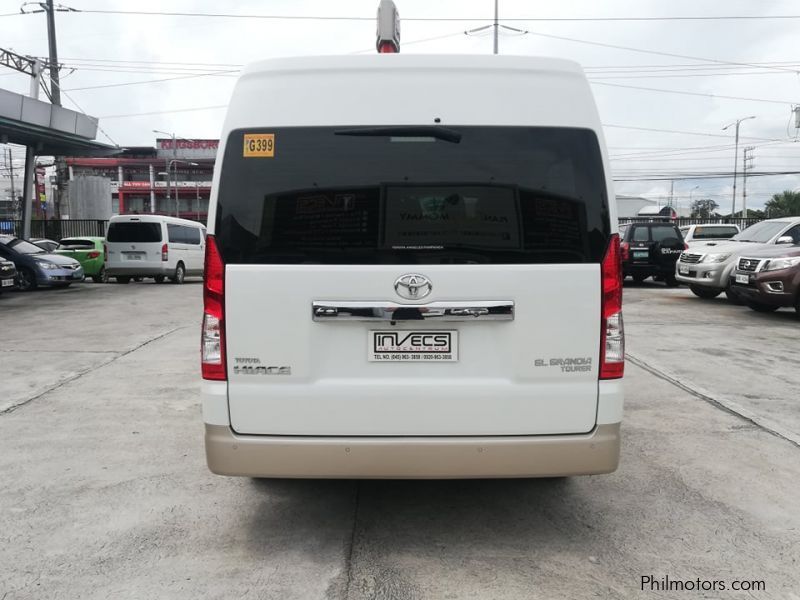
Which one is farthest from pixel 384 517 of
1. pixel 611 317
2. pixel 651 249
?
pixel 651 249

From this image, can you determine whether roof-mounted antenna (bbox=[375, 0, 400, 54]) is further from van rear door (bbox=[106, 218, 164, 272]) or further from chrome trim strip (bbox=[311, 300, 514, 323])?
van rear door (bbox=[106, 218, 164, 272])

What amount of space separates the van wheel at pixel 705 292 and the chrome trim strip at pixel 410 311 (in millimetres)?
12862

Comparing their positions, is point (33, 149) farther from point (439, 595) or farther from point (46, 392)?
point (439, 595)

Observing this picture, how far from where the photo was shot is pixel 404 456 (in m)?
3.04

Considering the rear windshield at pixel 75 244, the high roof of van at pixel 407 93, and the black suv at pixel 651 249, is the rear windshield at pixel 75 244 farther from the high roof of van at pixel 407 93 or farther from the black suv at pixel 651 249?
the high roof of van at pixel 407 93

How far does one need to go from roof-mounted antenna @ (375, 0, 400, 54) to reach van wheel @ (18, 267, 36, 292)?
54.9 feet

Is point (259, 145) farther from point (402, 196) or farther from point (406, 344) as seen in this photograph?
point (406, 344)

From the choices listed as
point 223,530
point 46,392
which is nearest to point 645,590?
point 223,530

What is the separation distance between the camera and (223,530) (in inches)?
138

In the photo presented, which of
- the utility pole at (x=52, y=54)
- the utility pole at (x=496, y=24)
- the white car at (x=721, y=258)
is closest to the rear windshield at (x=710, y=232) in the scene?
the white car at (x=721, y=258)

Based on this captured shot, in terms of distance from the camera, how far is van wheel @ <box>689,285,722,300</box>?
1450 centimetres

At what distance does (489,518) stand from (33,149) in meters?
22.4

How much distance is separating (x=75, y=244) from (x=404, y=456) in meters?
22.0

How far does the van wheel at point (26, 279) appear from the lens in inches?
695
